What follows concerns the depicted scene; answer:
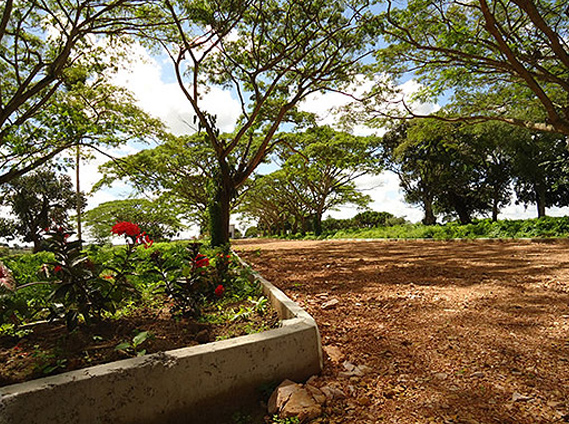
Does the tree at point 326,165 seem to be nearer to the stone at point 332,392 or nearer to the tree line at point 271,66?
the tree line at point 271,66

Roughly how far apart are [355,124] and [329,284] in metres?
8.89

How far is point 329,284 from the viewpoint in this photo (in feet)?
13.7

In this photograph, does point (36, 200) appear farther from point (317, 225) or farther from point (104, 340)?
point (104, 340)

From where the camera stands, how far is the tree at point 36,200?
71.5 ft

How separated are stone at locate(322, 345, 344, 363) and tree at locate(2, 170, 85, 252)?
83.9ft

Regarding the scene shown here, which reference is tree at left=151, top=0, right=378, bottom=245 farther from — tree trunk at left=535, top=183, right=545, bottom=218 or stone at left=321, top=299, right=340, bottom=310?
tree trunk at left=535, top=183, right=545, bottom=218

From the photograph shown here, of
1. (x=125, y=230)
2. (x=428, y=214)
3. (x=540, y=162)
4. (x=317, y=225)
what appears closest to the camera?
(x=125, y=230)

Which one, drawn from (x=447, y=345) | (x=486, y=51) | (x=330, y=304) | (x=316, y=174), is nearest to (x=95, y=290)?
(x=330, y=304)

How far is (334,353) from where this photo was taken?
2221mm

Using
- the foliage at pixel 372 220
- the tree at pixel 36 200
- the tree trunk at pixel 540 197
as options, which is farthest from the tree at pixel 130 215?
the tree trunk at pixel 540 197

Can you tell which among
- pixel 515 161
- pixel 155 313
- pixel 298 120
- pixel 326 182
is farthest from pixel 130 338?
pixel 515 161

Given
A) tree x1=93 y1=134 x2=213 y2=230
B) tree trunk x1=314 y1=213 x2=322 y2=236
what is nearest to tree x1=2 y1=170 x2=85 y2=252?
tree x1=93 y1=134 x2=213 y2=230

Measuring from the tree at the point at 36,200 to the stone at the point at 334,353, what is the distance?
83.9ft

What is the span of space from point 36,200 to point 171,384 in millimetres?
28362
